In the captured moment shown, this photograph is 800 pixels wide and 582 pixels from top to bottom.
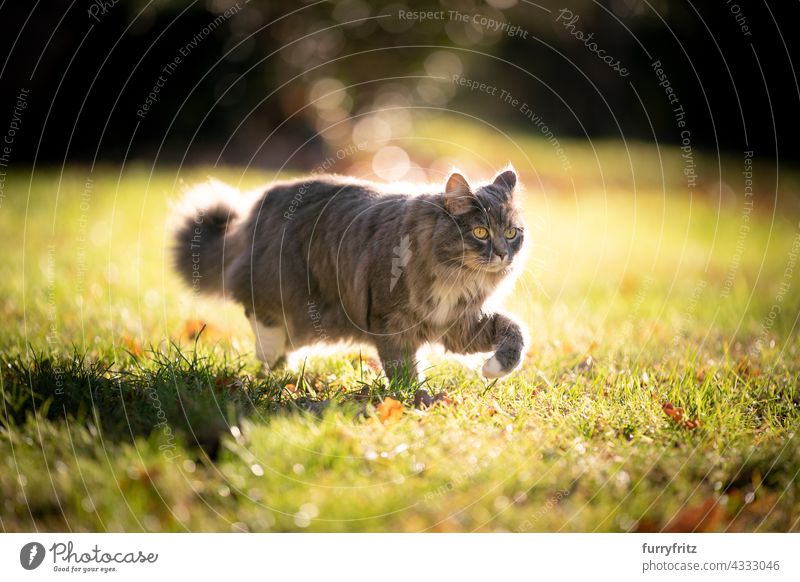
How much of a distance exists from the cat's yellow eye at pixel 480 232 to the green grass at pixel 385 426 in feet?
2.02

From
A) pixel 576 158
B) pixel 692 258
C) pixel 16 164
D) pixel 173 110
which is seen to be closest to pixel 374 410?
pixel 692 258

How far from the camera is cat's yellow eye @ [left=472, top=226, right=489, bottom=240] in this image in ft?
13.5

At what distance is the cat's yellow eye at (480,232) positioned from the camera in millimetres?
4125

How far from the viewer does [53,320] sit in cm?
511

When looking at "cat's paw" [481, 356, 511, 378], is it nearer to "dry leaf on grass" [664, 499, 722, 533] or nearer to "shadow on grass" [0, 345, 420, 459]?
"shadow on grass" [0, 345, 420, 459]

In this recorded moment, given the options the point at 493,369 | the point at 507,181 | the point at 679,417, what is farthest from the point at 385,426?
the point at 507,181

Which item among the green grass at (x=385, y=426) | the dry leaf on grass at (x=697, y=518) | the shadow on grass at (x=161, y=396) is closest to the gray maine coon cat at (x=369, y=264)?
the green grass at (x=385, y=426)

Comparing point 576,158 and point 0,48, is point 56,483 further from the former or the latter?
point 576,158

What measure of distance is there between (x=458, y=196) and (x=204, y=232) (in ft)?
7.09

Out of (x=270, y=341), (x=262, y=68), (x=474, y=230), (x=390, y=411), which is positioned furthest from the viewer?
(x=262, y=68)

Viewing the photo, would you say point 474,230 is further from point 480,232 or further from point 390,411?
point 390,411

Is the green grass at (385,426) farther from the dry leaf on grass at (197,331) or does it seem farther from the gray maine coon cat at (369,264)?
the gray maine coon cat at (369,264)
